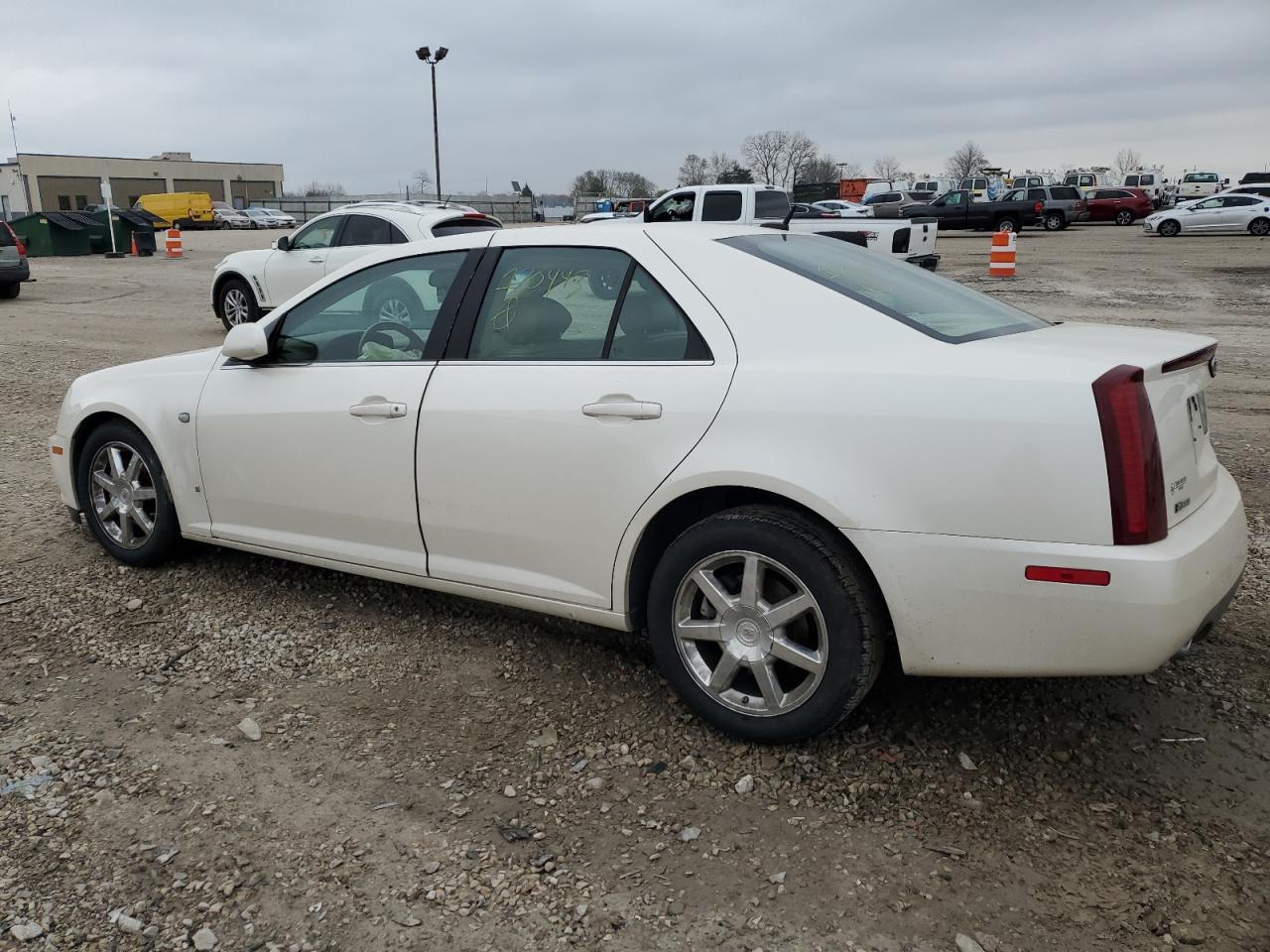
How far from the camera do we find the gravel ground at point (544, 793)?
2475mm

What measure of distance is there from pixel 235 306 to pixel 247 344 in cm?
1008

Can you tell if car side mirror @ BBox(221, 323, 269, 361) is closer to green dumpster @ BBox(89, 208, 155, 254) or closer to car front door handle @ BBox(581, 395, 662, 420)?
car front door handle @ BBox(581, 395, 662, 420)

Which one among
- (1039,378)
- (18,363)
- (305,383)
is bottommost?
(18,363)

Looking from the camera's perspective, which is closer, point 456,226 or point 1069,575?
point 1069,575

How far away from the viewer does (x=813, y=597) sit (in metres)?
2.95

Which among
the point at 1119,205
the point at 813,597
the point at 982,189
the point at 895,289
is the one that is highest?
the point at 982,189

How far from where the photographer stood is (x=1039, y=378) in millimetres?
2697

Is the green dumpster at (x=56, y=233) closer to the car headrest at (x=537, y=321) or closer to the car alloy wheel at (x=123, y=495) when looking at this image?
the car alloy wheel at (x=123, y=495)

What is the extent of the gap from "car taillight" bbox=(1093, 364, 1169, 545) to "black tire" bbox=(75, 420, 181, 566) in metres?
3.76

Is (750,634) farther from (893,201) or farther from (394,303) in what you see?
(893,201)

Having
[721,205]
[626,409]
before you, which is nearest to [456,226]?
[721,205]

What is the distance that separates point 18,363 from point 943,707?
10.9 metres

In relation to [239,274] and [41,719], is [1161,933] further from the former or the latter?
[239,274]

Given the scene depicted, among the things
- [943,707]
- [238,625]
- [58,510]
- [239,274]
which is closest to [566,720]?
[943,707]
